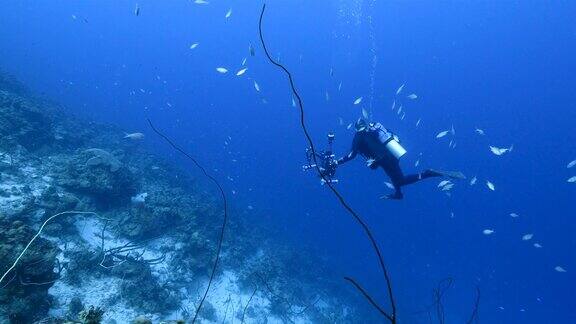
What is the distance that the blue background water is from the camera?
43625mm

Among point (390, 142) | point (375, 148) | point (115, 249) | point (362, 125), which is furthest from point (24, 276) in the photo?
point (390, 142)

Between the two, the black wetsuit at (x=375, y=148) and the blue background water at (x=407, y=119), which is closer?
the black wetsuit at (x=375, y=148)

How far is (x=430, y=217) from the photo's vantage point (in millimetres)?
75188

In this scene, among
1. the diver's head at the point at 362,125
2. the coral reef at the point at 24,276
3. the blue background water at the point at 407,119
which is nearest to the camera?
the coral reef at the point at 24,276

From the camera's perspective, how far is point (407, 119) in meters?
101

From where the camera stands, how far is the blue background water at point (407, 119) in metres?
43.6

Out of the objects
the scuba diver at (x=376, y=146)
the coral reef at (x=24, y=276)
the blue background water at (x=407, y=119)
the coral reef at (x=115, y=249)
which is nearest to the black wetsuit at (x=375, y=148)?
the scuba diver at (x=376, y=146)

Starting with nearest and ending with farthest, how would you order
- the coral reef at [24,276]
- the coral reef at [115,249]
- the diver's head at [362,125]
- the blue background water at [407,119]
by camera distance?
the coral reef at [24,276] → the coral reef at [115,249] → the diver's head at [362,125] → the blue background water at [407,119]

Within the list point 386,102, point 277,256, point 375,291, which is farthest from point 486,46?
point 277,256

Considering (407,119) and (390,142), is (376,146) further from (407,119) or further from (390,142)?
(407,119)

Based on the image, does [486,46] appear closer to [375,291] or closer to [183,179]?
[375,291]

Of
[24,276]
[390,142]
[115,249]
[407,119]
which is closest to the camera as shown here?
[24,276]

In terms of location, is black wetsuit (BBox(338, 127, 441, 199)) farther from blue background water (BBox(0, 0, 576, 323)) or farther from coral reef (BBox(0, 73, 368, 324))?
blue background water (BBox(0, 0, 576, 323))

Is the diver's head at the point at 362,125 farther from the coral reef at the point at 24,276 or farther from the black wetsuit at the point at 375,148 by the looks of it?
the coral reef at the point at 24,276
